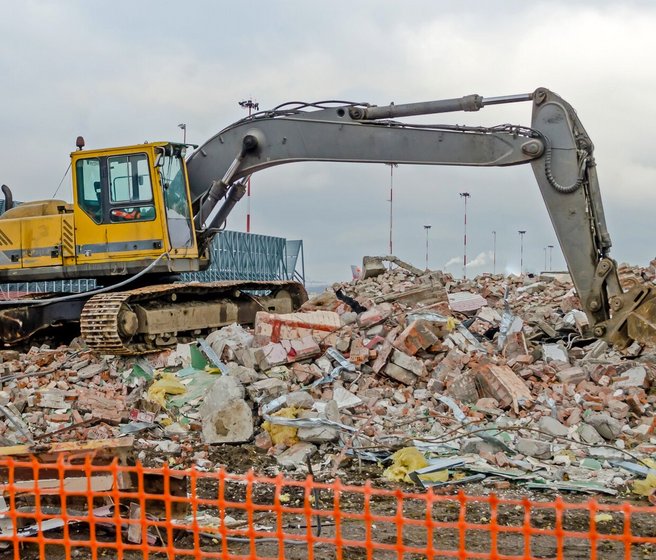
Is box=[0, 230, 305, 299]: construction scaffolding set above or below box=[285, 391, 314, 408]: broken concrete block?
above

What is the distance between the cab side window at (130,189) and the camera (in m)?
13.2

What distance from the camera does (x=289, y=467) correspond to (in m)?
9.02

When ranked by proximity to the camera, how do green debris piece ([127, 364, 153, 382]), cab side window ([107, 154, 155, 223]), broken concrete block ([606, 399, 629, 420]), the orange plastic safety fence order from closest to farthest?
the orange plastic safety fence, broken concrete block ([606, 399, 629, 420]), green debris piece ([127, 364, 153, 382]), cab side window ([107, 154, 155, 223])

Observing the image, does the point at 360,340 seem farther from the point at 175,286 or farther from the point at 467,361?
the point at 175,286

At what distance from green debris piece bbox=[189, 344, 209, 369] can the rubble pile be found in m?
0.02

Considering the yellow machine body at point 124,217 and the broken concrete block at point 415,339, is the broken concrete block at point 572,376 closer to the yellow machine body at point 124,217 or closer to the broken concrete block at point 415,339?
the broken concrete block at point 415,339

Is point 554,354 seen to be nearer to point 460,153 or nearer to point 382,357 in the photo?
point 382,357

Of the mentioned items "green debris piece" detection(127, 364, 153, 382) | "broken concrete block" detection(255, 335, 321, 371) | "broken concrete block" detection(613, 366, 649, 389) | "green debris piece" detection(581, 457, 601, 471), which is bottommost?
"green debris piece" detection(581, 457, 601, 471)

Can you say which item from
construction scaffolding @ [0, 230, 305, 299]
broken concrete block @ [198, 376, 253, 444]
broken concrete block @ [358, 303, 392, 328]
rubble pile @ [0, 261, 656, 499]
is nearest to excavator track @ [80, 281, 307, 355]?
rubble pile @ [0, 261, 656, 499]

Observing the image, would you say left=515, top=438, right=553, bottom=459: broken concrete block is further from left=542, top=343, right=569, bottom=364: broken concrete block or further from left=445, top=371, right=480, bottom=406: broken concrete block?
left=542, top=343, right=569, bottom=364: broken concrete block

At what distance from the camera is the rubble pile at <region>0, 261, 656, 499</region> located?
9.05m

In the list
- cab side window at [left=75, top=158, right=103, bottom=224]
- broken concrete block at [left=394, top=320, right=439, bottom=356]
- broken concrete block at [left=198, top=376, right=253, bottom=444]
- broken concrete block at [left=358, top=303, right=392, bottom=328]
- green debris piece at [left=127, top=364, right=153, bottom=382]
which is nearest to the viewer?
broken concrete block at [left=198, top=376, right=253, bottom=444]

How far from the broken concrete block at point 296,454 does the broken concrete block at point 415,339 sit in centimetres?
284

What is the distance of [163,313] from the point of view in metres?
13.3
